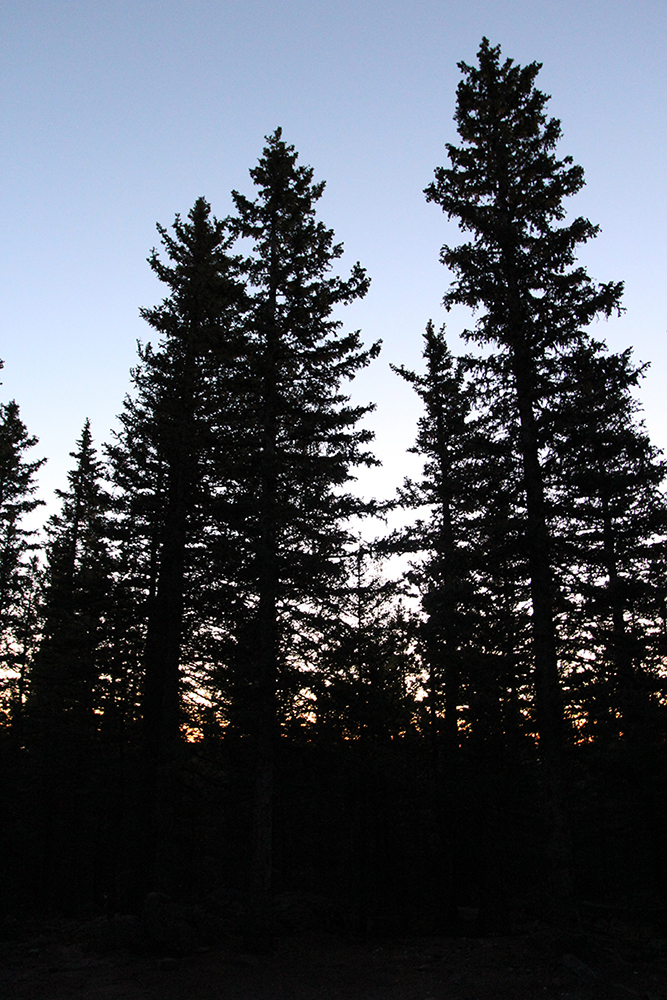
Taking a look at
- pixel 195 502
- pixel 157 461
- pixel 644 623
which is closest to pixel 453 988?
pixel 644 623

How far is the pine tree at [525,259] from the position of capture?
1296 centimetres

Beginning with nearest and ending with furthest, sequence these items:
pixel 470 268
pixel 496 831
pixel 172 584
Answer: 1. pixel 470 268
2. pixel 172 584
3. pixel 496 831

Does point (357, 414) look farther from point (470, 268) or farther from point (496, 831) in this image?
point (496, 831)

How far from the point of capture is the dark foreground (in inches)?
375

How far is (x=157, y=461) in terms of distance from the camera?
1872 centimetres

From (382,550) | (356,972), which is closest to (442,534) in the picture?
(382,550)

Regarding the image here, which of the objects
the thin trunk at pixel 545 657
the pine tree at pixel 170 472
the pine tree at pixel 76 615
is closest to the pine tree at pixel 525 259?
the thin trunk at pixel 545 657

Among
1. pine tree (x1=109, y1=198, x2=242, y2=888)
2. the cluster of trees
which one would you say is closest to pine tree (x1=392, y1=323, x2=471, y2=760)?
the cluster of trees

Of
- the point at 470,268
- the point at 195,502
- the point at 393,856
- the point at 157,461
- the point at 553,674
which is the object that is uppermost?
the point at 470,268

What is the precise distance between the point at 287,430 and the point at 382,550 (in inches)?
164

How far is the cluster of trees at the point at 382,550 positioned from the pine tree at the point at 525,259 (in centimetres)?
6

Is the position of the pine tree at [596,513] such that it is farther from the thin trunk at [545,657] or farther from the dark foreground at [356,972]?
the dark foreground at [356,972]

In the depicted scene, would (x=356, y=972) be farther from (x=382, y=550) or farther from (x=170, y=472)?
(x=170, y=472)

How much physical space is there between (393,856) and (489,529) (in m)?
20.2
